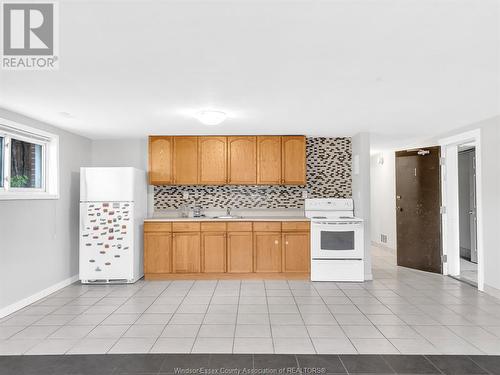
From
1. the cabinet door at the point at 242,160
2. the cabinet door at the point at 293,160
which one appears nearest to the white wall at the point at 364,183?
the cabinet door at the point at 293,160

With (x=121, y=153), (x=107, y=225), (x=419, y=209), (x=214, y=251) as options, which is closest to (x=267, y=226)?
(x=214, y=251)

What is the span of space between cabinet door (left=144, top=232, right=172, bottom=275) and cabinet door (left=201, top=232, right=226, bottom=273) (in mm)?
515

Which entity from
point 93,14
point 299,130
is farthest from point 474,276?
point 93,14

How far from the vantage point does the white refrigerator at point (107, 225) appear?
16.4 ft

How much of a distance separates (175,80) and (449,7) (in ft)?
6.54

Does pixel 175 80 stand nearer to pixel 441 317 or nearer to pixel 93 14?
pixel 93 14

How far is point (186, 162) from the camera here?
560 centimetres

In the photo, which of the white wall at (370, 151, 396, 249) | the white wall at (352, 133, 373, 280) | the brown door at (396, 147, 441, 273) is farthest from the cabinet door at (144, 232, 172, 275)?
the white wall at (370, 151, 396, 249)

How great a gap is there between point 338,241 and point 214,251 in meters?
1.83

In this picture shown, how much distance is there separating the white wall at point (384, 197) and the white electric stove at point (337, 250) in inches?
104

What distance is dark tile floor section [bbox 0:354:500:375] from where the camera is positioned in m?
2.52

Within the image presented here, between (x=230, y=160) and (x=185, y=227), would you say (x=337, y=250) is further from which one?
(x=185, y=227)

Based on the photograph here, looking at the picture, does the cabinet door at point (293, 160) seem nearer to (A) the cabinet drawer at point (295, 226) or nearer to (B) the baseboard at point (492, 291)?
(A) the cabinet drawer at point (295, 226)

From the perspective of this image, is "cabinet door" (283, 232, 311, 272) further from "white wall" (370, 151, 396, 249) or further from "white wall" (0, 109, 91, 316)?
"white wall" (0, 109, 91, 316)
